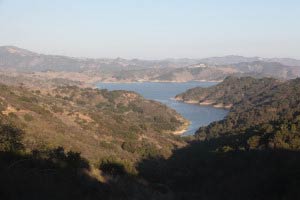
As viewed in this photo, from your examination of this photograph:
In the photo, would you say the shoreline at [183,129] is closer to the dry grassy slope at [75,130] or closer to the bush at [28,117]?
the dry grassy slope at [75,130]

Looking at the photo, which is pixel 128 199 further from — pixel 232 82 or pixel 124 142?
pixel 232 82

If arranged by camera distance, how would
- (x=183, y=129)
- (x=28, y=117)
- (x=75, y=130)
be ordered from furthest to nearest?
(x=183, y=129), (x=75, y=130), (x=28, y=117)

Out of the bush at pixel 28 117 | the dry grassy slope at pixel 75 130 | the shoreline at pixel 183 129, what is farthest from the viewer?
the shoreline at pixel 183 129

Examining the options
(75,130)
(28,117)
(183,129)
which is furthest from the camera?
(183,129)

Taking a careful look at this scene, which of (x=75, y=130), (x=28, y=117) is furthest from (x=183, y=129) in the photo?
(x=28, y=117)

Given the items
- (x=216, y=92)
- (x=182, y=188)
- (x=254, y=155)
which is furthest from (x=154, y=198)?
(x=216, y=92)

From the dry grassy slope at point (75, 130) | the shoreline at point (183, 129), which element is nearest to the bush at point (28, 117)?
the dry grassy slope at point (75, 130)

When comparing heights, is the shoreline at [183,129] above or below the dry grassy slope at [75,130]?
below

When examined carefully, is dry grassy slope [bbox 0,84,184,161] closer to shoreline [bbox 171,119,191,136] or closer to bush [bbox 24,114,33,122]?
bush [bbox 24,114,33,122]

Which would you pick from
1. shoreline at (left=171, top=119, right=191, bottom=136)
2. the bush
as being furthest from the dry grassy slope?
shoreline at (left=171, top=119, right=191, bottom=136)

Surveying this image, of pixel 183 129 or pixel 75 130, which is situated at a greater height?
pixel 75 130

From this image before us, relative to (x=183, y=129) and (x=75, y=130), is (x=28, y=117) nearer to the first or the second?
(x=75, y=130)

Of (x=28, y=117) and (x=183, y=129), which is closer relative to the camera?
(x=28, y=117)
